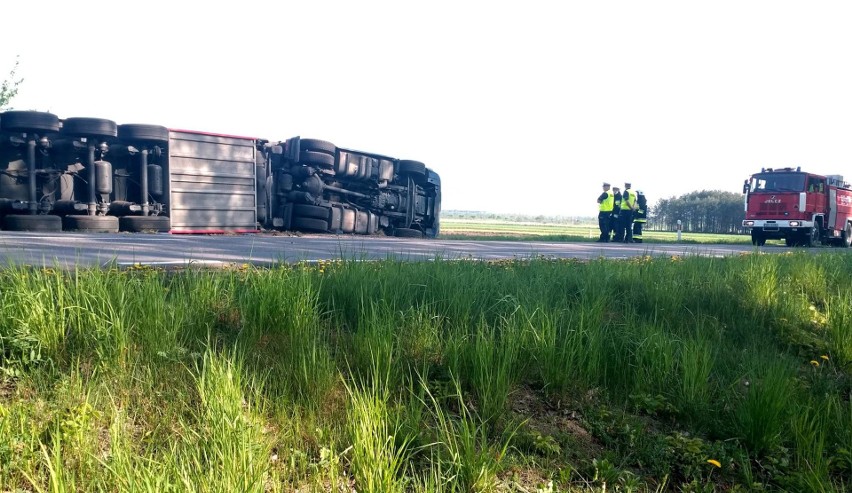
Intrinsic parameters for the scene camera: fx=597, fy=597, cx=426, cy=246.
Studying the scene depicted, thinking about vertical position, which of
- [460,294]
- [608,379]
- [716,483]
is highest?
[460,294]

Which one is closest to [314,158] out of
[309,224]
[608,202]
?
[309,224]

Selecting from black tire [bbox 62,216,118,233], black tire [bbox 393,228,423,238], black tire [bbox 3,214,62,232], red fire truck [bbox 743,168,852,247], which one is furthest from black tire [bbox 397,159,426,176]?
red fire truck [bbox 743,168,852,247]

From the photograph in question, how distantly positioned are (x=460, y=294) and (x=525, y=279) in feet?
4.27

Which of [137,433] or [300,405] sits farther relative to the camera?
[300,405]

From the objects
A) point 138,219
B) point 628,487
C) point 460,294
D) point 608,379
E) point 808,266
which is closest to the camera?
point 628,487

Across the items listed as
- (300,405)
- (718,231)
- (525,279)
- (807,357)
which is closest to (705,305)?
(807,357)

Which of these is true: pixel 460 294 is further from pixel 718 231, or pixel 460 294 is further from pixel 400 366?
pixel 718 231

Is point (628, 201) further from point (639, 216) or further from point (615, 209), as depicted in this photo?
point (639, 216)

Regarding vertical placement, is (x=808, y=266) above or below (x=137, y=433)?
above

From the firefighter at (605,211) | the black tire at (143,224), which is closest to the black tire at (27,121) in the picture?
the black tire at (143,224)

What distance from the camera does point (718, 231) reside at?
63625mm

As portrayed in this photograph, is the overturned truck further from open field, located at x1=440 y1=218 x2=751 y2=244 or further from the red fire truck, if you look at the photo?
the red fire truck

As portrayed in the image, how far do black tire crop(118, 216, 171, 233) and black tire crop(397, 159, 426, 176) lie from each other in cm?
786

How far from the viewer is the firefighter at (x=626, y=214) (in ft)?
61.9
